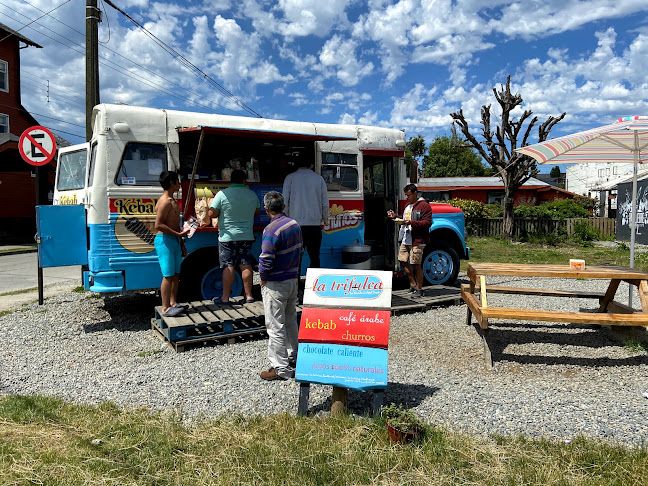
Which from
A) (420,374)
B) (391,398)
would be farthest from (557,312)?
(391,398)

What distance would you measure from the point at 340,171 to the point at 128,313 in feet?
13.1

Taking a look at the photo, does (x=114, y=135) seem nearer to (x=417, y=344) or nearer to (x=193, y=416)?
(x=193, y=416)

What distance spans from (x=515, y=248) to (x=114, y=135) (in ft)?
48.6

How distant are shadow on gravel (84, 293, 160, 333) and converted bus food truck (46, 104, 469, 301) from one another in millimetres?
606

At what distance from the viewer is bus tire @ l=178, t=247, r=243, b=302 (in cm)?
707

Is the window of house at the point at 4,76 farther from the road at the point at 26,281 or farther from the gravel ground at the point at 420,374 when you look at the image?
the gravel ground at the point at 420,374

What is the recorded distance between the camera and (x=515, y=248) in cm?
1756

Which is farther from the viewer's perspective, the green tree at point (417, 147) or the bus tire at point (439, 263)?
the green tree at point (417, 147)

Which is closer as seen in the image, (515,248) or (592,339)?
(592,339)

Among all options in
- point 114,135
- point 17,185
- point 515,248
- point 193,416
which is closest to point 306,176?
point 114,135

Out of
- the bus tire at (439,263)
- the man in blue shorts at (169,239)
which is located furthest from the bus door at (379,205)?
the man in blue shorts at (169,239)

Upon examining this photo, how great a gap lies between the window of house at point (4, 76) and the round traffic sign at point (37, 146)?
21586 mm

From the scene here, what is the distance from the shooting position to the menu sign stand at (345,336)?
3.75 meters

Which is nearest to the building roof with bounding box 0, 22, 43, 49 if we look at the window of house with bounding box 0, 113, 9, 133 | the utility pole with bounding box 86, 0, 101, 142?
the window of house with bounding box 0, 113, 9, 133
